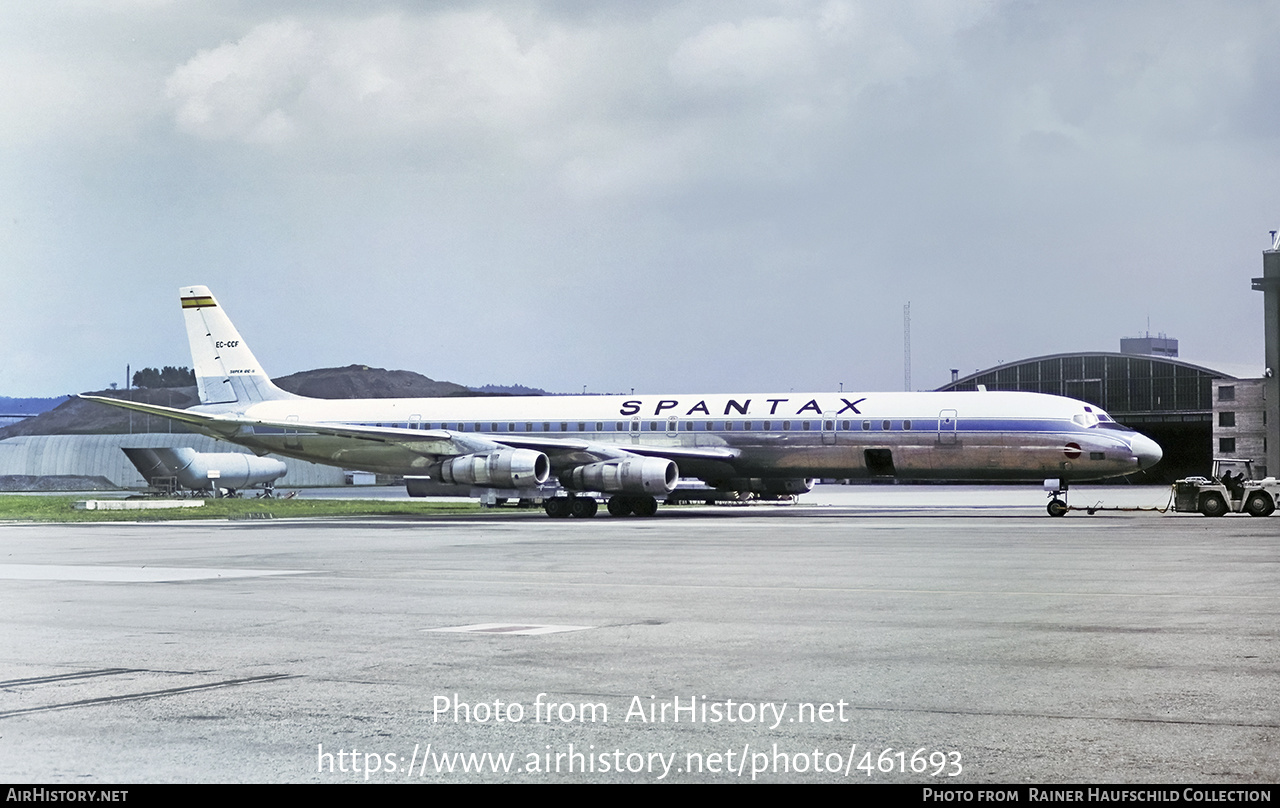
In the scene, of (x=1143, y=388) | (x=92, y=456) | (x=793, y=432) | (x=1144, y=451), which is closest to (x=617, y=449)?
(x=793, y=432)

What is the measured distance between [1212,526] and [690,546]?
15.2 metres

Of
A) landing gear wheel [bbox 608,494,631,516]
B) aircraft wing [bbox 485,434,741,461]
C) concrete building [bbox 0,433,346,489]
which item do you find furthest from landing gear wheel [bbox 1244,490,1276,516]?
concrete building [bbox 0,433,346,489]

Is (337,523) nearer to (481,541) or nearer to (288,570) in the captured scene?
(481,541)

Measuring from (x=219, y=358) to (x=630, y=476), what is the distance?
2015 cm

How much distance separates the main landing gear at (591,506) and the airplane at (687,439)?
48 mm

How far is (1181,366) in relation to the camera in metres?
90.1

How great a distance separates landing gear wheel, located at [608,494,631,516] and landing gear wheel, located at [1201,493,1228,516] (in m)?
18.4

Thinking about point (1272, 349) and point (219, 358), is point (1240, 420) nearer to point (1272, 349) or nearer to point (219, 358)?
point (1272, 349)

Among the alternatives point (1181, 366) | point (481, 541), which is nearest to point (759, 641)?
point (481, 541)

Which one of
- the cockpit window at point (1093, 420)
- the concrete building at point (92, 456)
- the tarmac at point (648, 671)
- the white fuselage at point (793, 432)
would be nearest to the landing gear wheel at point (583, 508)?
the white fuselage at point (793, 432)

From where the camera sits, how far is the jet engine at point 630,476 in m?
42.6

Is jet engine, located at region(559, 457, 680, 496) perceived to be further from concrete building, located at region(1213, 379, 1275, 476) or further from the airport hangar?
the airport hangar

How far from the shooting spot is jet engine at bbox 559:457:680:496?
42.6m
